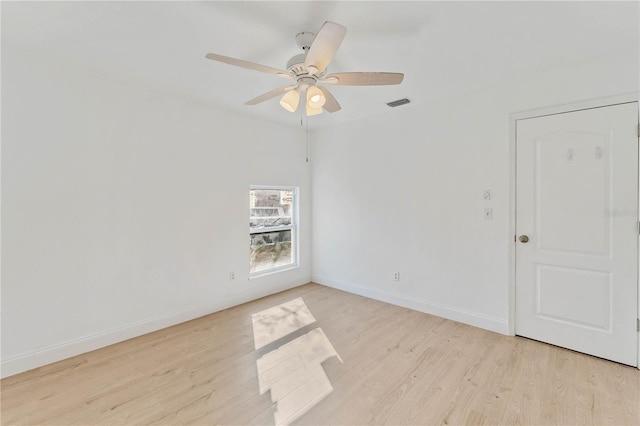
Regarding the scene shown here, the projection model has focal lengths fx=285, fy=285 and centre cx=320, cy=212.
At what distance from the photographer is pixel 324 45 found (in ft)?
5.35

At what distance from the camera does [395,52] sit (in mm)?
2242

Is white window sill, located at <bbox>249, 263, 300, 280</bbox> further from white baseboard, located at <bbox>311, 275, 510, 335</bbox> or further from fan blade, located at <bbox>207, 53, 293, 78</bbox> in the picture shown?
fan blade, located at <bbox>207, 53, 293, 78</bbox>

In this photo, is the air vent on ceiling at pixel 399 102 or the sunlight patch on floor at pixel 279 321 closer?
the sunlight patch on floor at pixel 279 321

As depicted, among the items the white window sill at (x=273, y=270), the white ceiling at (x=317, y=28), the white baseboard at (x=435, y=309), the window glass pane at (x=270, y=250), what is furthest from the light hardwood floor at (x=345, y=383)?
the white ceiling at (x=317, y=28)

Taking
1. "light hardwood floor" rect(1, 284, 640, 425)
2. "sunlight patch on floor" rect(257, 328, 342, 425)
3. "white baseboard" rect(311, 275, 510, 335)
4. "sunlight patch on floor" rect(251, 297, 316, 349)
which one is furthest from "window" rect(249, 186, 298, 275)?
"sunlight patch on floor" rect(257, 328, 342, 425)

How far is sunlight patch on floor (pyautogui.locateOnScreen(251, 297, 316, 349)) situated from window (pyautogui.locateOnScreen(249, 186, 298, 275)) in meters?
0.73

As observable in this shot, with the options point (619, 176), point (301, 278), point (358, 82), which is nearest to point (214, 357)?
point (301, 278)

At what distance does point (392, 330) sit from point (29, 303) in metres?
3.27

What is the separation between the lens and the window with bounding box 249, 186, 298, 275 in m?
4.09

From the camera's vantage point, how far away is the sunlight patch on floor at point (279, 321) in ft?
9.52

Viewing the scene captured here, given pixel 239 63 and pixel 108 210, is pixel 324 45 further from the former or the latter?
pixel 108 210

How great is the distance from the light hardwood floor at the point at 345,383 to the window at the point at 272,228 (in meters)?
1.34

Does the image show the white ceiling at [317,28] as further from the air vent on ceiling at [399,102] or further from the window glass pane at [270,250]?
the window glass pane at [270,250]

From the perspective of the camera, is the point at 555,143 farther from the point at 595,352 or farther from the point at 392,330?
the point at 392,330
